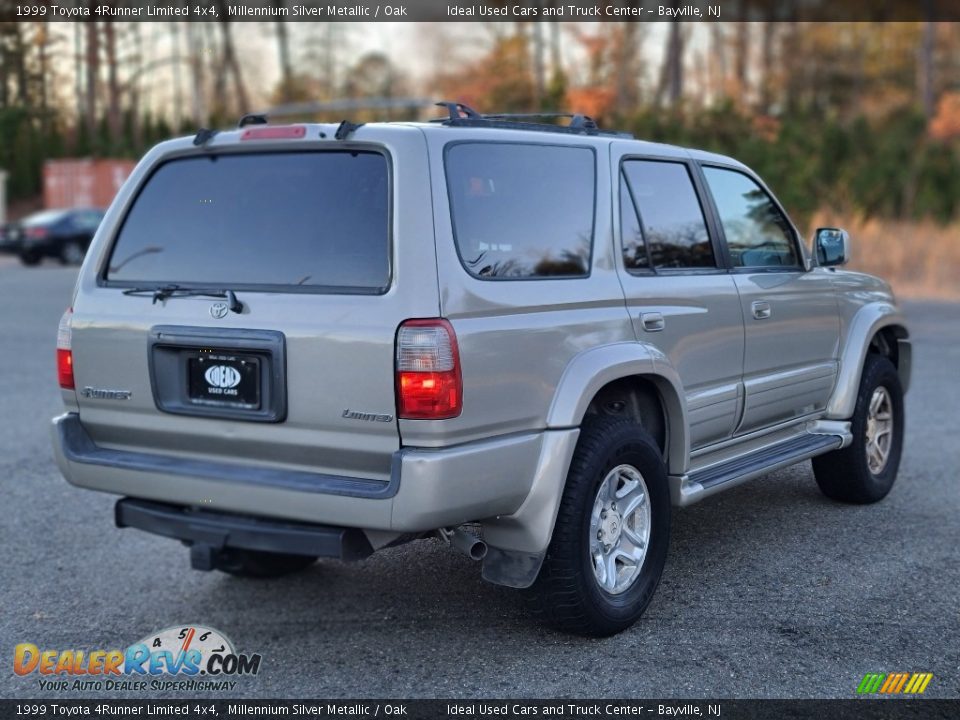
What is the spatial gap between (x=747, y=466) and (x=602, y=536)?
3.83 ft

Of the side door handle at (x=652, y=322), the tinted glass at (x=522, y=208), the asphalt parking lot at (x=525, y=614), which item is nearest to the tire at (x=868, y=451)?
the asphalt parking lot at (x=525, y=614)

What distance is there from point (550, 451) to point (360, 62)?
5678 centimetres

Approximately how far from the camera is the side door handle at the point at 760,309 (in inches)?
206

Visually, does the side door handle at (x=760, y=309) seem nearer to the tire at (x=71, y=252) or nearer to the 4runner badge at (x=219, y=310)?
the 4runner badge at (x=219, y=310)

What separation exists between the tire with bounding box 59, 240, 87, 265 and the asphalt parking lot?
80.9 ft

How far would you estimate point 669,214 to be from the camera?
4941mm

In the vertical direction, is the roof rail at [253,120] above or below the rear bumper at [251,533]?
above

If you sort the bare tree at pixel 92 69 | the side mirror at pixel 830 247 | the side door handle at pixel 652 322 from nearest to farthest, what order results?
the side door handle at pixel 652 322
the side mirror at pixel 830 247
the bare tree at pixel 92 69

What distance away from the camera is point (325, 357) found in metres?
3.73

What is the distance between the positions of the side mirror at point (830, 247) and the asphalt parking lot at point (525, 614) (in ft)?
4.53

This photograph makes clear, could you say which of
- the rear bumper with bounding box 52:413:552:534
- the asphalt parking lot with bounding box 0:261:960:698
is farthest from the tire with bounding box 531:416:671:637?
the rear bumper with bounding box 52:413:552:534

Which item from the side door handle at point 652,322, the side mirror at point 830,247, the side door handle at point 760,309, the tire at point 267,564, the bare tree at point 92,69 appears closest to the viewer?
the side door handle at point 652,322

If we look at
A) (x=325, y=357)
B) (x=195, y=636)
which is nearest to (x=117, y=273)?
(x=325, y=357)

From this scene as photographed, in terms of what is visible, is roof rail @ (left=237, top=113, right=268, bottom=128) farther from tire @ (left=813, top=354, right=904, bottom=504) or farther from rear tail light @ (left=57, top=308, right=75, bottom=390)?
tire @ (left=813, top=354, right=904, bottom=504)
